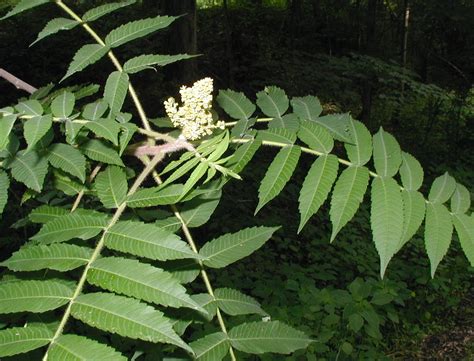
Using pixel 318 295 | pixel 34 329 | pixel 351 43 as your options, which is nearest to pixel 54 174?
pixel 34 329

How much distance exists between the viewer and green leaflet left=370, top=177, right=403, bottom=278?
1.39m

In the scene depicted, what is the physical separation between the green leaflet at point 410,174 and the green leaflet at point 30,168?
1.21m

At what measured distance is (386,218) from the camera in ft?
4.80

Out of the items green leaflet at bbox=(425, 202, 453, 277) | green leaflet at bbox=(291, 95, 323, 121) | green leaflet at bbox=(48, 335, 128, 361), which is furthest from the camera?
green leaflet at bbox=(291, 95, 323, 121)

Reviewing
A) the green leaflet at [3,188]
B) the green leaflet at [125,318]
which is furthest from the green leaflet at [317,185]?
the green leaflet at [3,188]

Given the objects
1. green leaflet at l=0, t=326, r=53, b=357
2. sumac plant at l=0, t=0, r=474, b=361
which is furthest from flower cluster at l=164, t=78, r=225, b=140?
green leaflet at l=0, t=326, r=53, b=357

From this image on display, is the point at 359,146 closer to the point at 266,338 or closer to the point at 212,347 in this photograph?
the point at 266,338

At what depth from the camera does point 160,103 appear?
7.49 meters

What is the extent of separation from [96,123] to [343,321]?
13.7 feet

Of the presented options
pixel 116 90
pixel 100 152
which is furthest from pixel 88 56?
pixel 100 152

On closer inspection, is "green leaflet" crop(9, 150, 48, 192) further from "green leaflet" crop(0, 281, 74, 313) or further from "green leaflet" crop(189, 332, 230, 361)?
"green leaflet" crop(189, 332, 230, 361)

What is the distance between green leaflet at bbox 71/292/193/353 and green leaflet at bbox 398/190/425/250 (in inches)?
32.2

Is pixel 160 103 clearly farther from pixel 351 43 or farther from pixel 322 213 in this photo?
pixel 351 43

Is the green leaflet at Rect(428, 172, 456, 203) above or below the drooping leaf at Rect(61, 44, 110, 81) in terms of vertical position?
below
